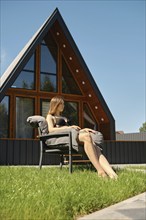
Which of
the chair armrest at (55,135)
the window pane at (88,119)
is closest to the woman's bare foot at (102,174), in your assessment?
the chair armrest at (55,135)

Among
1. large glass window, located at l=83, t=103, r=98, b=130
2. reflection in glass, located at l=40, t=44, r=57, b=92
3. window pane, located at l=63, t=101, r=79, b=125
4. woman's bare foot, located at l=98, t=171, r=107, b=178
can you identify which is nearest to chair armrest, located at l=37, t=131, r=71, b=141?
woman's bare foot, located at l=98, t=171, r=107, b=178

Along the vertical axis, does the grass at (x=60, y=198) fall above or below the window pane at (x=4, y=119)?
below

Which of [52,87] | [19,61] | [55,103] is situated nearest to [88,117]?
[52,87]

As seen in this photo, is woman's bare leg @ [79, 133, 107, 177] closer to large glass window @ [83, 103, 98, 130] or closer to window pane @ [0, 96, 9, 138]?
window pane @ [0, 96, 9, 138]

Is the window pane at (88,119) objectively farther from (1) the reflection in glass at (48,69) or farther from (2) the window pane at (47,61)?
(2) the window pane at (47,61)

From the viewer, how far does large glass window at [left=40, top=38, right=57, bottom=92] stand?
40.3 feet

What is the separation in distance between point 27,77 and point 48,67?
123 cm

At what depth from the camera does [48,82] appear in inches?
487

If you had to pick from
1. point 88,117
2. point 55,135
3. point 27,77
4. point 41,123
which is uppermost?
point 27,77

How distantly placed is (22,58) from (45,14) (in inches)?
167

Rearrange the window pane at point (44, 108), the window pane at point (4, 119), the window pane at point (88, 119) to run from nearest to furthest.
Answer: the window pane at point (4, 119) < the window pane at point (44, 108) < the window pane at point (88, 119)

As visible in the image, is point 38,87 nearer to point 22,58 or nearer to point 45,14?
point 22,58

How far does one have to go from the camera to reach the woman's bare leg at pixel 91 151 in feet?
13.6

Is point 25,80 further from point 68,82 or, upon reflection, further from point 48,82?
point 68,82
